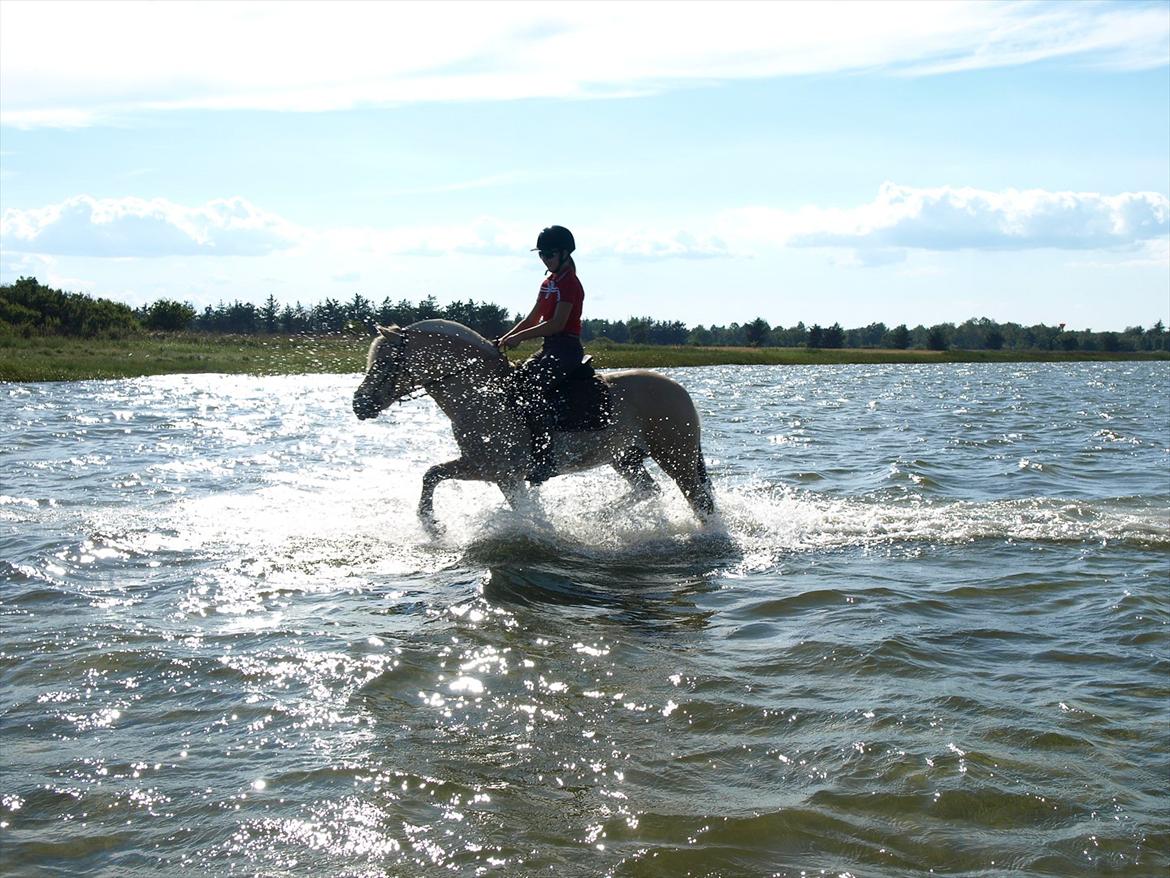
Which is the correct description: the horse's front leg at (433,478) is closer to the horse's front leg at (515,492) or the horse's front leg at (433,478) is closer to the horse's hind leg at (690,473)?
the horse's front leg at (515,492)

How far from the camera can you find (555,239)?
31.5 ft

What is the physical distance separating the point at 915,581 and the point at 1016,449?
39.5 feet

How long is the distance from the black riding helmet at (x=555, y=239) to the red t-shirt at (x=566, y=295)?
23cm

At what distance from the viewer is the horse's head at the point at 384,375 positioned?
9664 millimetres

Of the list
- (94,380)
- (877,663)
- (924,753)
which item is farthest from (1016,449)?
(94,380)

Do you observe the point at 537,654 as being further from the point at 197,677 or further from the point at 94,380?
the point at 94,380

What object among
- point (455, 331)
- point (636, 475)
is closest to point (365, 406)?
point (455, 331)

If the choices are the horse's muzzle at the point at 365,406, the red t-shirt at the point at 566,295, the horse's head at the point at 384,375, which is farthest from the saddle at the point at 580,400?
the horse's muzzle at the point at 365,406

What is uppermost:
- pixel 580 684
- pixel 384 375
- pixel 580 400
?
pixel 384 375

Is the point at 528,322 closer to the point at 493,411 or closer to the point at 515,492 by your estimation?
the point at 493,411

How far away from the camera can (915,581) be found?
866cm

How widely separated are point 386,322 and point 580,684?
5657mm

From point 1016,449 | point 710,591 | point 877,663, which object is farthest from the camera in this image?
point 1016,449

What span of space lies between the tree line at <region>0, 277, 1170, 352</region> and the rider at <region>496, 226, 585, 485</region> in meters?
1.57
